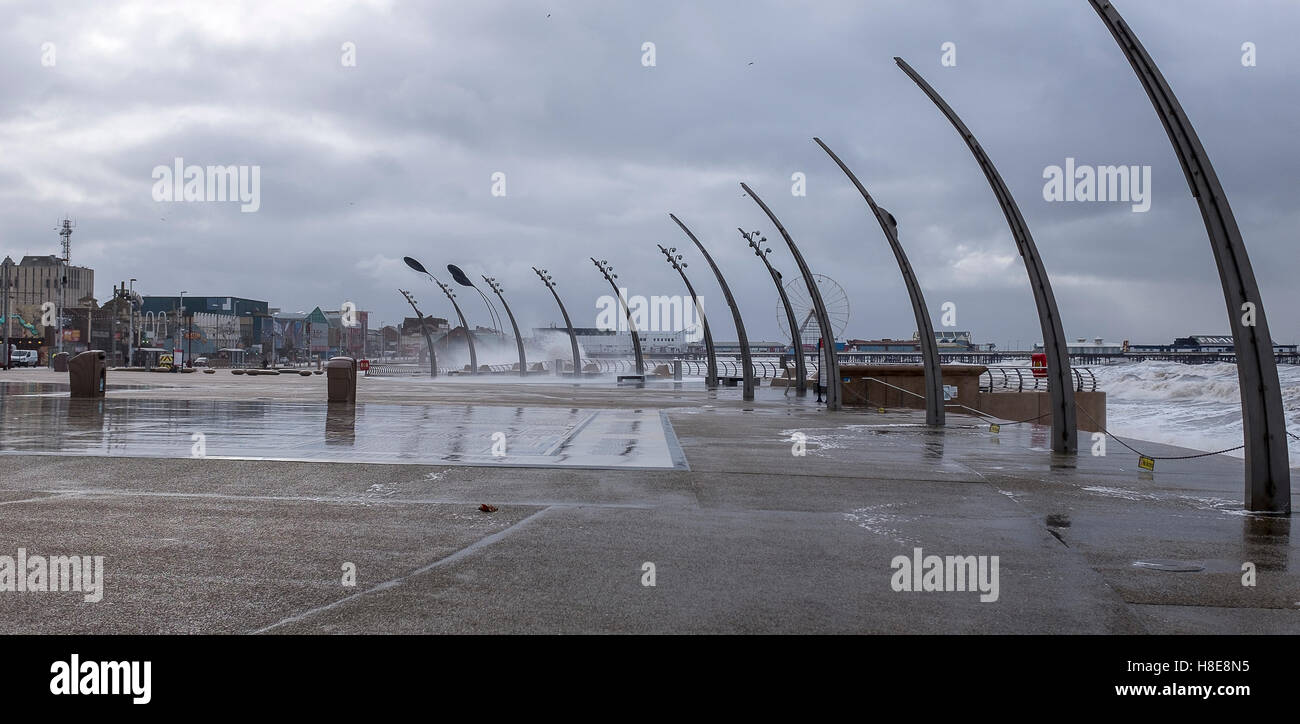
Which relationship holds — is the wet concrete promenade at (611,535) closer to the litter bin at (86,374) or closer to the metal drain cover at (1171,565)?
the metal drain cover at (1171,565)

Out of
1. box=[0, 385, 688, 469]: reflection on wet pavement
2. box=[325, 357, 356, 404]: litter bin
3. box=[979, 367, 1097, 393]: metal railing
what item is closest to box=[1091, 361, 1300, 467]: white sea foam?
box=[979, 367, 1097, 393]: metal railing

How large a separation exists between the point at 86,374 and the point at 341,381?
306 inches

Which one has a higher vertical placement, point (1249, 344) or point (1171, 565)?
point (1249, 344)

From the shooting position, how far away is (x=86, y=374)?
26.8 m

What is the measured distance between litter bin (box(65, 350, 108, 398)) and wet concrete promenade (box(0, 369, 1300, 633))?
1199 centimetres

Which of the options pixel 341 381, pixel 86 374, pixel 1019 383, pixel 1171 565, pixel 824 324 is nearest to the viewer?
pixel 1171 565

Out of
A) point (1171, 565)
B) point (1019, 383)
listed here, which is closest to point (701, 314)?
point (1019, 383)

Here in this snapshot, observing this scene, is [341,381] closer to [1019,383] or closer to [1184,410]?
[1019,383]

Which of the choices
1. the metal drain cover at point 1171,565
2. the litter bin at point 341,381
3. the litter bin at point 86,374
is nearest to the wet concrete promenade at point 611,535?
the metal drain cover at point 1171,565

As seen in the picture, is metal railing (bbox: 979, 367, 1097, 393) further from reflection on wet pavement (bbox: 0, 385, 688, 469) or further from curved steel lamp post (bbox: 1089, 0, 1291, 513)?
curved steel lamp post (bbox: 1089, 0, 1291, 513)

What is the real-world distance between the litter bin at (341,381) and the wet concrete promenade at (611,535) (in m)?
9.18
